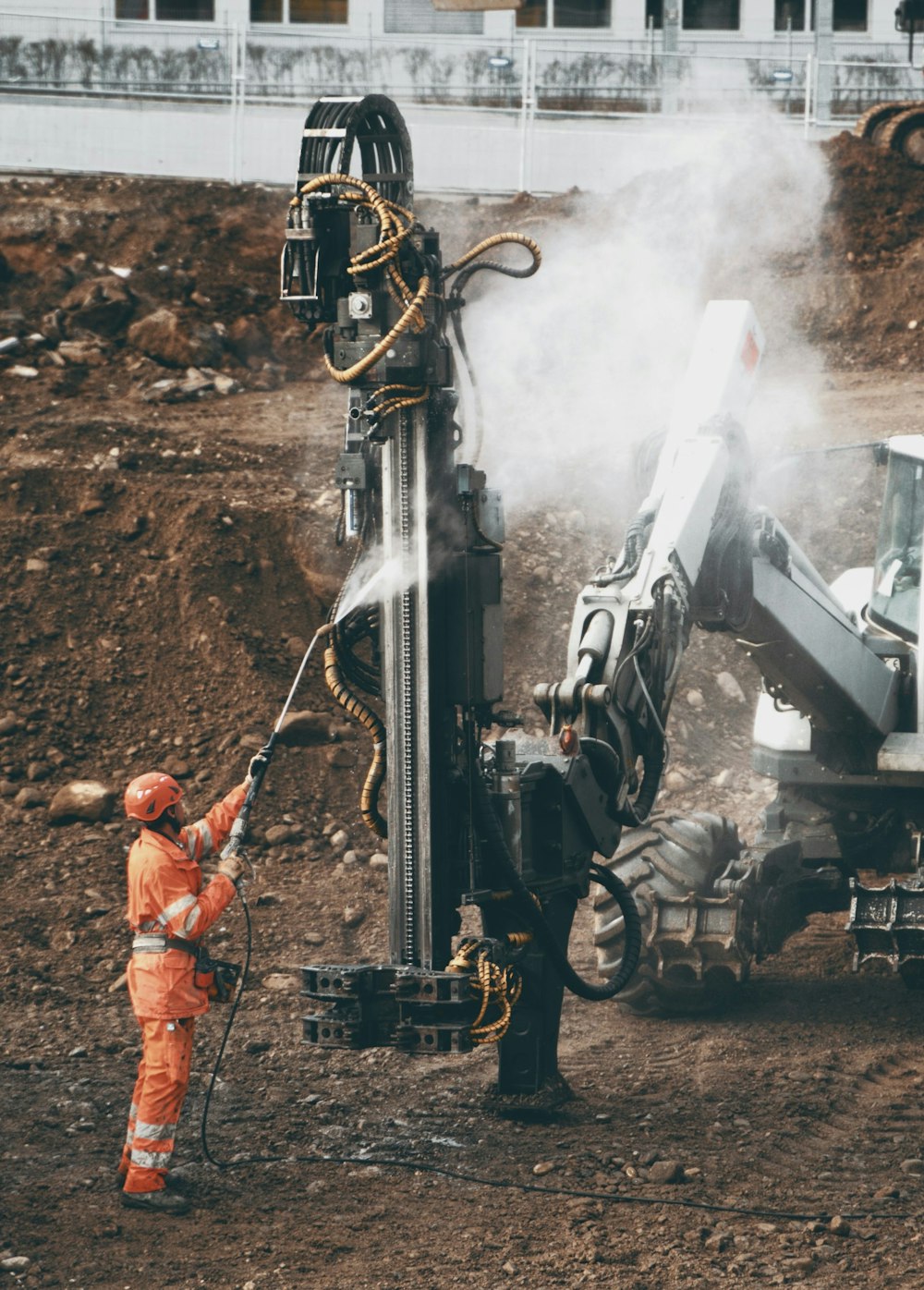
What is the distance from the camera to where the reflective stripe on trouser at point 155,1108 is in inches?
279

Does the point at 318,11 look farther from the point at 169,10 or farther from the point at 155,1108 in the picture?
the point at 155,1108

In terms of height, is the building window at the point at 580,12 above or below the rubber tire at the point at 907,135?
above

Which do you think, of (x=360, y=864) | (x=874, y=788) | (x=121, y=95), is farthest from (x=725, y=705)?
(x=121, y=95)

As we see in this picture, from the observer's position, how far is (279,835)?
39.5ft

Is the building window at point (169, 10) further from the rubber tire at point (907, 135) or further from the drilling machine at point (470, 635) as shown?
the drilling machine at point (470, 635)

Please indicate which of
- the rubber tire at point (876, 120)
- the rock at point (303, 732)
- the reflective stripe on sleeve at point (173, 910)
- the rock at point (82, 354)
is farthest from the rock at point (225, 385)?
the reflective stripe on sleeve at point (173, 910)

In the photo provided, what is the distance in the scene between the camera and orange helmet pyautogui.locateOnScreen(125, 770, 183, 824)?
7.25 metres

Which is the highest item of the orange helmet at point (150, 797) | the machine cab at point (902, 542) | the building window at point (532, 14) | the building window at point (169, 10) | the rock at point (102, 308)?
the building window at point (532, 14)

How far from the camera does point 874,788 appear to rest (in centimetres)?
952

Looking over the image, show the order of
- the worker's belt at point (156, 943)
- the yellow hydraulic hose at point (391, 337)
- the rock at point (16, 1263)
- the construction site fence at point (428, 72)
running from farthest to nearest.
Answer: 1. the construction site fence at point (428, 72)
2. the worker's belt at point (156, 943)
3. the yellow hydraulic hose at point (391, 337)
4. the rock at point (16, 1263)

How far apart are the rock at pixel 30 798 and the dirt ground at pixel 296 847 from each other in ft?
0.10

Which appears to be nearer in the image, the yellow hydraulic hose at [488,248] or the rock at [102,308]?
the yellow hydraulic hose at [488,248]

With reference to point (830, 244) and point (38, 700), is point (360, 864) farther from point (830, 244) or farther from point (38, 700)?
point (830, 244)

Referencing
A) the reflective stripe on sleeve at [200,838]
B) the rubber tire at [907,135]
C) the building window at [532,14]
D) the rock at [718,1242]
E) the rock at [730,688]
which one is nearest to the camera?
the rock at [718,1242]
